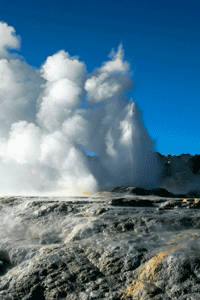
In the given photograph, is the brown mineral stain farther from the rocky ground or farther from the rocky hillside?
the rocky hillside

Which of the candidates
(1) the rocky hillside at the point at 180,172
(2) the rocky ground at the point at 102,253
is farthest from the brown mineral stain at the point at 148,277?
(1) the rocky hillside at the point at 180,172

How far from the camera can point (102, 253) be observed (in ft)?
17.6

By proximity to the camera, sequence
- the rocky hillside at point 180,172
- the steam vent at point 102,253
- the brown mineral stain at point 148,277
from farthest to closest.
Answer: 1. the rocky hillside at point 180,172
2. the steam vent at point 102,253
3. the brown mineral stain at point 148,277

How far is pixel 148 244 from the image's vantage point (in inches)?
221

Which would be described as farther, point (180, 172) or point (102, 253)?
point (180, 172)

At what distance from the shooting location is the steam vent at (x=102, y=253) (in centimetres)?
438

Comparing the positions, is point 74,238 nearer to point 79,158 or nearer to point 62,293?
point 62,293

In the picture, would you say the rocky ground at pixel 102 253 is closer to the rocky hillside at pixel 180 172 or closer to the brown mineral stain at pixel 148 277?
the brown mineral stain at pixel 148 277

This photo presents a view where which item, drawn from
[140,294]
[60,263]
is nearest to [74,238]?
[60,263]

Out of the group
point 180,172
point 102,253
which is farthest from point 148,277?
point 180,172

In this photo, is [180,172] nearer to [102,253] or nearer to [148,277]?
[102,253]

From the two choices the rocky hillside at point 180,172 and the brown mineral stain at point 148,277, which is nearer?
the brown mineral stain at point 148,277

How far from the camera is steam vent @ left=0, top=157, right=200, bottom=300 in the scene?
172 inches

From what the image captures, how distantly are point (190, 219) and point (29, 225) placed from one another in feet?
15.9
